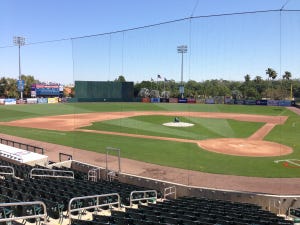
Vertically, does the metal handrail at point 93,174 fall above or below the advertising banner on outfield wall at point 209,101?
below

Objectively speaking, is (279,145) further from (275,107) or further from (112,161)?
(275,107)

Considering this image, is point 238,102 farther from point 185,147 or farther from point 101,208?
point 101,208

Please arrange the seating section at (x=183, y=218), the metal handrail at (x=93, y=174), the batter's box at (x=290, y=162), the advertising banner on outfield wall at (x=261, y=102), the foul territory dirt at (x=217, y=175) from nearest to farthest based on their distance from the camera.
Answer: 1. the seating section at (x=183, y=218)
2. the foul territory dirt at (x=217, y=175)
3. the metal handrail at (x=93, y=174)
4. the batter's box at (x=290, y=162)
5. the advertising banner on outfield wall at (x=261, y=102)

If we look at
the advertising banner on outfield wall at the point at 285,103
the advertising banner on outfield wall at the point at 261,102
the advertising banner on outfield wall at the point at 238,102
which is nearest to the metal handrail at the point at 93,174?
the advertising banner on outfield wall at the point at 285,103

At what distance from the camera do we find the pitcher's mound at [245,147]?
24078 mm

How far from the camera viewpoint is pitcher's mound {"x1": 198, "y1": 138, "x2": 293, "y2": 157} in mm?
24078

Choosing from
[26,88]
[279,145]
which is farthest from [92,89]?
[26,88]

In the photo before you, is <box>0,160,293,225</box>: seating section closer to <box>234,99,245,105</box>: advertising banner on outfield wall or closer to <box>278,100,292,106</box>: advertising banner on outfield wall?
<box>278,100,292,106</box>: advertising banner on outfield wall

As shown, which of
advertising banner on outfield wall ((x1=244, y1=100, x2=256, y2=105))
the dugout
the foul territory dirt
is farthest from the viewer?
advertising banner on outfield wall ((x1=244, y1=100, x2=256, y2=105))

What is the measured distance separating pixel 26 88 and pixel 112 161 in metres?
98.5

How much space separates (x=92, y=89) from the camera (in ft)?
79.4

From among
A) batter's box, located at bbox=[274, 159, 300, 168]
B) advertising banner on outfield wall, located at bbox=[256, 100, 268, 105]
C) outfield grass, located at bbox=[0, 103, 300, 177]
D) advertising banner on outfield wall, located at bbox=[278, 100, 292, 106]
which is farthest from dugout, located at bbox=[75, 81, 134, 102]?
advertising banner on outfield wall, located at bbox=[256, 100, 268, 105]

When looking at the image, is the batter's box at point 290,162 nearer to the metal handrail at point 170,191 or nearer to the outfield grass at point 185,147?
the outfield grass at point 185,147

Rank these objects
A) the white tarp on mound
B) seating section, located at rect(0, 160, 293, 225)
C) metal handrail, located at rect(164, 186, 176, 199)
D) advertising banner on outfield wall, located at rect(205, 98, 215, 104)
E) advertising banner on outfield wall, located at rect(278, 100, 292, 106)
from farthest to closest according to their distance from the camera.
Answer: advertising banner on outfield wall, located at rect(278, 100, 292, 106) < advertising banner on outfield wall, located at rect(205, 98, 215, 104) < the white tarp on mound < metal handrail, located at rect(164, 186, 176, 199) < seating section, located at rect(0, 160, 293, 225)
